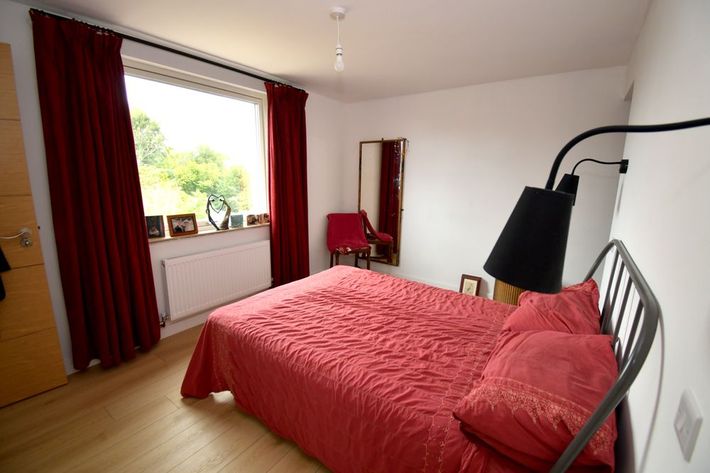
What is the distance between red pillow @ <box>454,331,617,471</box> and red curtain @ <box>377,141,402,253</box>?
3067mm

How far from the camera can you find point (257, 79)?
3254 millimetres

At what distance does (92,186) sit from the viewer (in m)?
2.14

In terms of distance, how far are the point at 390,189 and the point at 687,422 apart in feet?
12.1

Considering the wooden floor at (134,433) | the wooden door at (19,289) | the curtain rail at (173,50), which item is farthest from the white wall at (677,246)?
the curtain rail at (173,50)

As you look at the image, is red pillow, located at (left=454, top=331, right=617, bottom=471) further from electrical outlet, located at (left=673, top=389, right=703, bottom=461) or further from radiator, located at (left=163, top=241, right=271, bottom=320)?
radiator, located at (left=163, top=241, right=271, bottom=320)

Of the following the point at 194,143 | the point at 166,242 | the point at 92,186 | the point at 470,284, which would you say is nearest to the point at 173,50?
the point at 194,143

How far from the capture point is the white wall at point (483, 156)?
2.89 m

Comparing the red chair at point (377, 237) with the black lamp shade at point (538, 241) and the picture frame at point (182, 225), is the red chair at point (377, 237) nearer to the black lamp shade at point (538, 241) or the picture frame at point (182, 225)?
the picture frame at point (182, 225)

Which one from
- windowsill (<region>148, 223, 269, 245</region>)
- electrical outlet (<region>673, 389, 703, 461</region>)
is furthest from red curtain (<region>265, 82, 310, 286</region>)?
electrical outlet (<region>673, 389, 703, 461</region>)

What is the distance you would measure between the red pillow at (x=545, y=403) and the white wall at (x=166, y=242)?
271 cm

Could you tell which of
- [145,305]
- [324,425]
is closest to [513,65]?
[324,425]

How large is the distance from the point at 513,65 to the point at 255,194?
2952 millimetres

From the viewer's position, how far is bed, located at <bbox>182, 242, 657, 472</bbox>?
1001 mm

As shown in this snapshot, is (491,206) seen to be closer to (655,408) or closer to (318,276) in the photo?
(318,276)
